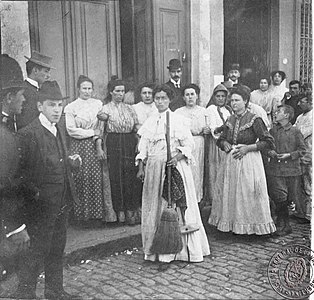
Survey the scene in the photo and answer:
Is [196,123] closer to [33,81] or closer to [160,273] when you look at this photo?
[160,273]

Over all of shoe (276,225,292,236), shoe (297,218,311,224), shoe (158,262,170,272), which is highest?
shoe (297,218,311,224)

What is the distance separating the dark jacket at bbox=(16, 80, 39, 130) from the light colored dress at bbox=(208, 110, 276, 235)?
181 cm

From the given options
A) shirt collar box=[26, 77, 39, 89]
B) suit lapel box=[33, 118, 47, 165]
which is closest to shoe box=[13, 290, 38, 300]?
suit lapel box=[33, 118, 47, 165]

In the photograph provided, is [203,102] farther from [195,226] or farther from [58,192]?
[58,192]

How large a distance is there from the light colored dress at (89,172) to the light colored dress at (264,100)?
1420mm

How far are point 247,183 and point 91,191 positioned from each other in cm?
144

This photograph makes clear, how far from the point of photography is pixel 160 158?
356cm

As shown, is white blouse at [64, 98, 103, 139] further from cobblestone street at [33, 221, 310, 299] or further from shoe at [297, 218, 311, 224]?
shoe at [297, 218, 311, 224]

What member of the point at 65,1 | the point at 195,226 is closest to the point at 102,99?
the point at 65,1

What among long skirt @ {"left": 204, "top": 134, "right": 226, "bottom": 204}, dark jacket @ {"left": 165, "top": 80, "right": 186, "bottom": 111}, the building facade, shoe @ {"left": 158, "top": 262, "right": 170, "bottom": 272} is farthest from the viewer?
long skirt @ {"left": 204, "top": 134, "right": 226, "bottom": 204}

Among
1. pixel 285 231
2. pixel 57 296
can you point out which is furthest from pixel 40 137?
pixel 285 231

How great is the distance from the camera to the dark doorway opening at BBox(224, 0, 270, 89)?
3.53 metres

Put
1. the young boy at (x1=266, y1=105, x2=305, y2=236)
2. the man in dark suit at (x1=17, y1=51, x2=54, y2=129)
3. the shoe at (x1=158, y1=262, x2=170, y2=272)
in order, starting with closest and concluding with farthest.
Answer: the man in dark suit at (x1=17, y1=51, x2=54, y2=129)
the shoe at (x1=158, y1=262, x2=170, y2=272)
the young boy at (x1=266, y1=105, x2=305, y2=236)

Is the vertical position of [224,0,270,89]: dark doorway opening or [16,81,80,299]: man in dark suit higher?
[224,0,270,89]: dark doorway opening
